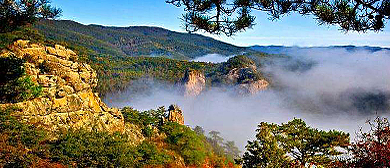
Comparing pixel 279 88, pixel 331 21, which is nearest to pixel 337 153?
pixel 331 21

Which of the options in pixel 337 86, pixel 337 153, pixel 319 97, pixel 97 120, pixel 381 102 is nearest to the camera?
pixel 337 153

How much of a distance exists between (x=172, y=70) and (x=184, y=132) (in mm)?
116192

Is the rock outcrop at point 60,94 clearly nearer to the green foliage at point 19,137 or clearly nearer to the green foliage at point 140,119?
the green foliage at point 19,137

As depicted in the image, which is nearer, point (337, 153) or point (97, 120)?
point (337, 153)

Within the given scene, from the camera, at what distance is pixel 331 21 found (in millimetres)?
4777

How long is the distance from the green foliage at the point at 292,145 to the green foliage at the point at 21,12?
50.9 ft

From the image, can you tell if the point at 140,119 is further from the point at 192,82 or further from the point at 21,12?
the point at 192,82

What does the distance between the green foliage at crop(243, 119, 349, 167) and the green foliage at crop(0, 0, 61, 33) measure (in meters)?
15.5

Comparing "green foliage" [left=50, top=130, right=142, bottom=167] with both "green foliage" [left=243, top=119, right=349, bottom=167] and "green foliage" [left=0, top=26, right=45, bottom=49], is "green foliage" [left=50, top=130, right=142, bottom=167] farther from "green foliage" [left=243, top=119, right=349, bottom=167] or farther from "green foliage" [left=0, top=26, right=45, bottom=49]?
"green foliage" [left=243, top=119, right=349, bottom=167]

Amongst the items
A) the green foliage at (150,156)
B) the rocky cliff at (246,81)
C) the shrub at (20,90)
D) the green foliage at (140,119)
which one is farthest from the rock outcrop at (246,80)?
the shrub at (20,90)

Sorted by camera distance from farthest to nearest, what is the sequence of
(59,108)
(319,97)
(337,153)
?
(319,97) < (59,108) < (337,153)

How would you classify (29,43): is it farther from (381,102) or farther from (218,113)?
(381,102)

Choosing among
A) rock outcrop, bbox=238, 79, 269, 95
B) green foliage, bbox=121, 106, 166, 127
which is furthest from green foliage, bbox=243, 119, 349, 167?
rock outcrop, bbox=238, 79, 269, 95

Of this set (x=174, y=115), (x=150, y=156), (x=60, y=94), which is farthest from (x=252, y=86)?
(x=60, y=94)
